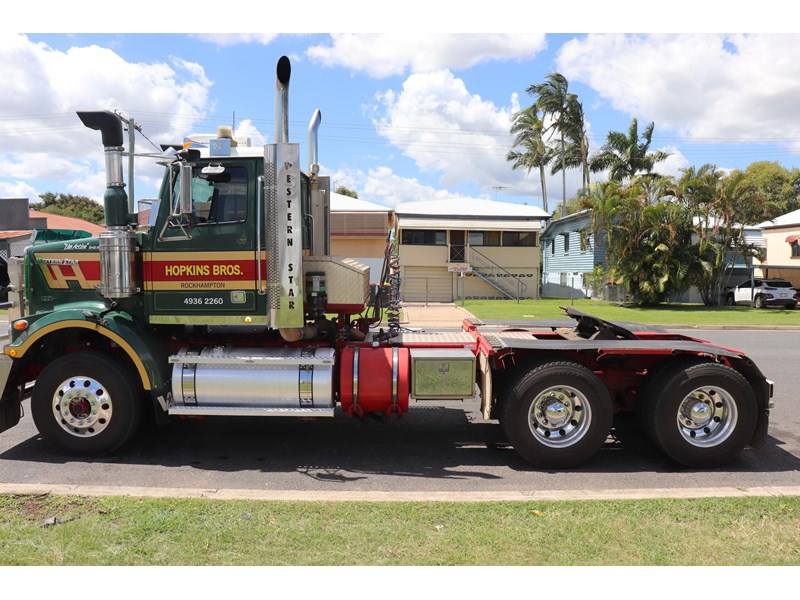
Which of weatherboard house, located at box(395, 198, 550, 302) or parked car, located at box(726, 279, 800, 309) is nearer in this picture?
parked car, located at box(726, 279, 800, 309)

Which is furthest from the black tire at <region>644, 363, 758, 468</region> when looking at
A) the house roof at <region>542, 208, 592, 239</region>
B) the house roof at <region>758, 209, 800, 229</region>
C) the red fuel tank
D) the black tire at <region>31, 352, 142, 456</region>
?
the house roof at <region>758, 209, 800, 229</region>

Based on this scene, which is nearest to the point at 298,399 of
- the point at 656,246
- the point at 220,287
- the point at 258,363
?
the point at 258,363

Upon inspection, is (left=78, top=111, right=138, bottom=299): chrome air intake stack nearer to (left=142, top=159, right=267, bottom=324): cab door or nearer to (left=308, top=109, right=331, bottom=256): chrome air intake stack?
(left=142, top=159, right=267, bottom=324): cab door

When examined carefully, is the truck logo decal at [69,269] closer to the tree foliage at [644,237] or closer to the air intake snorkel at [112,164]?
the air intake snorkel at [112,164]

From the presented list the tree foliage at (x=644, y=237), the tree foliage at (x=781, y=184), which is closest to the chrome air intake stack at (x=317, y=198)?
the tree foliage at (x=644, y=237)

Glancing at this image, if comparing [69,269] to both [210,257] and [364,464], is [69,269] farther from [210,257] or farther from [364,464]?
[364,464]

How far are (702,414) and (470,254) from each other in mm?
30435

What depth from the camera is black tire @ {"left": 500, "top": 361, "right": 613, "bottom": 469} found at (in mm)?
5414

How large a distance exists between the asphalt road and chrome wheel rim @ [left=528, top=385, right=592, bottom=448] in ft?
1.03

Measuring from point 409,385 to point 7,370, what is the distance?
3802 mm

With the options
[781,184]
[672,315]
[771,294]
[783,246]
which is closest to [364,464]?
[672,315]

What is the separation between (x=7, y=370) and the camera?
570 cm

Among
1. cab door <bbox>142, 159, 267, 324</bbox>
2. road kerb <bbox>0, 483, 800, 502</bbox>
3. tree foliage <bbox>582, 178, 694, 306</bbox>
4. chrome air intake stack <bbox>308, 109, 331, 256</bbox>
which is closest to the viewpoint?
road kerb <bbox>0, 483, 800, 502</bbox>

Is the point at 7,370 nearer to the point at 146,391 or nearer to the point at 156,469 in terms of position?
the point at 146,391
